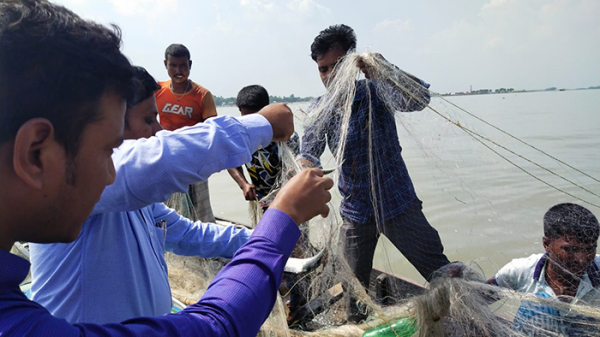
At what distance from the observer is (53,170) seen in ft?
2.04

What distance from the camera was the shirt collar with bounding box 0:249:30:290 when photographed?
1.84 feet

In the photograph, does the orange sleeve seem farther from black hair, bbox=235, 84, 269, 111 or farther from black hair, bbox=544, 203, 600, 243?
black hair, bbox=544, 203, 600, 243

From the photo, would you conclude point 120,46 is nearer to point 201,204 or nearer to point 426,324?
point 426,324

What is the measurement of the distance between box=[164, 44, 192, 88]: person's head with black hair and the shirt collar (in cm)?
416

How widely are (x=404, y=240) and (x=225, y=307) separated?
6.55 feet

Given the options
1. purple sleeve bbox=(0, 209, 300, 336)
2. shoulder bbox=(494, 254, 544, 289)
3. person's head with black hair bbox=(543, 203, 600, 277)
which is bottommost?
shoulder bbox=(494, 254, 544, 289)

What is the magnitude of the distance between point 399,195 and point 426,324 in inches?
32.8

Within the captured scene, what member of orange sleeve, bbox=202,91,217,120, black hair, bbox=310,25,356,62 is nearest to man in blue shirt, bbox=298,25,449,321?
black hair, bbox=310,25,356,62

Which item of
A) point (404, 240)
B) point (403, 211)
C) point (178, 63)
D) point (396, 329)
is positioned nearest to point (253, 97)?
point (178, 63)

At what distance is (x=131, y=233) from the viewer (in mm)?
1081

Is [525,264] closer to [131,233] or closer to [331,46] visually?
[331,46]

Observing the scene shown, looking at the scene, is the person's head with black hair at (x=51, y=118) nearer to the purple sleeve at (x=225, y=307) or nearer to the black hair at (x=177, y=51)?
the purple sleeve at (x=225, y=307)

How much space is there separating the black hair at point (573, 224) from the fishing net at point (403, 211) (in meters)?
0.09

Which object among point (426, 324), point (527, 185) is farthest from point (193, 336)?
point (527, 185)
